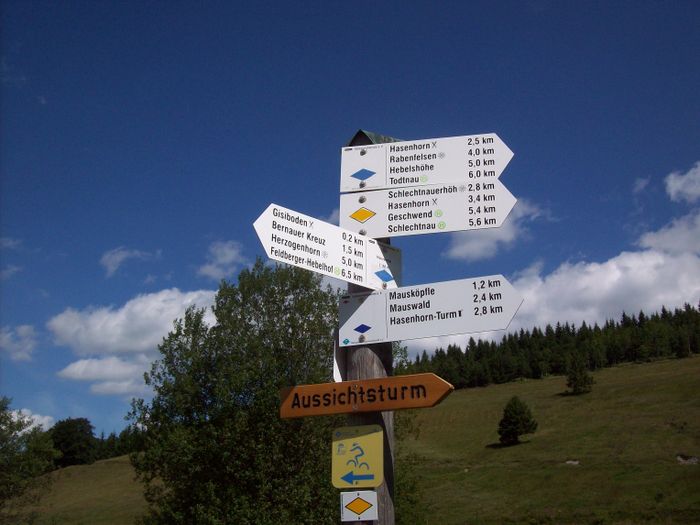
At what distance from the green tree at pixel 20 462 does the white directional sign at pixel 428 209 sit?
35180 millimetres

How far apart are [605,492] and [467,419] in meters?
48.7

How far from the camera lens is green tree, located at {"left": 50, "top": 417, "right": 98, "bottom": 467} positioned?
4417 inches

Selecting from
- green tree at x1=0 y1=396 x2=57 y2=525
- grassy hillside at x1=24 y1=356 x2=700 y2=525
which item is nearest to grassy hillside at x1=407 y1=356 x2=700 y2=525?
grassy hillside at x1=24 y1=356 x2=700 y2=525

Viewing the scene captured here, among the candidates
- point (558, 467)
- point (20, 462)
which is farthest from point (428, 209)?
point (558, 467)

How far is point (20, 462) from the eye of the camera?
3541 centimetres

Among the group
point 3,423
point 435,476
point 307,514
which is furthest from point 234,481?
point 435,476

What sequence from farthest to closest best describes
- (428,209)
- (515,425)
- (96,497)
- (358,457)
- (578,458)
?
(515,425), (96,497), (578,458), (428,209), (358,457)

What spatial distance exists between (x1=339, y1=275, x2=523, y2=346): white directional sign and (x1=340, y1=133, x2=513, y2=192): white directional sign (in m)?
0.91

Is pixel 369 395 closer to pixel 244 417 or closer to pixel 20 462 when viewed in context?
pixel 244 417

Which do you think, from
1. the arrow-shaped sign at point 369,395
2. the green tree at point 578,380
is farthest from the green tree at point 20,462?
the green tree at point 578,380

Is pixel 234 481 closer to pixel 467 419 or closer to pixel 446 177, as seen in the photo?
pixel 446 177

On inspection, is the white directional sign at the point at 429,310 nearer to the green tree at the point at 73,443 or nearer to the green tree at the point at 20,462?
the green tree at the point at 20,462

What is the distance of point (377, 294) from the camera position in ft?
15.5

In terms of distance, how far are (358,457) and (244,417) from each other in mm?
17501
